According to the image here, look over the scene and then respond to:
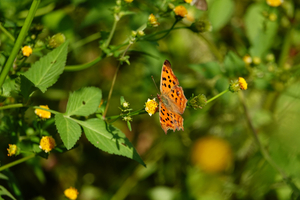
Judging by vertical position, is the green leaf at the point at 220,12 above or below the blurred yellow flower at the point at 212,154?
above

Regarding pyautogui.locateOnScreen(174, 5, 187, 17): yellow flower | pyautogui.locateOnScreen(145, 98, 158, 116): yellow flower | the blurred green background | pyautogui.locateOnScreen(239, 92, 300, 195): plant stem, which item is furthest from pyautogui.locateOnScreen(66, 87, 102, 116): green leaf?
pyautogui.locateOnScreen(239, 92, 300, 195): plant stem

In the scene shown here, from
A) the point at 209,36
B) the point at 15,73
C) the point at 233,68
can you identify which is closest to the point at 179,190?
the point at 233,68

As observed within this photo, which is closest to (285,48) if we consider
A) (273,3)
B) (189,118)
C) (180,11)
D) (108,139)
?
(273,3)

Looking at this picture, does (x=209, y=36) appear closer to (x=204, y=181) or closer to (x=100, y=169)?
(x=204, y=181)

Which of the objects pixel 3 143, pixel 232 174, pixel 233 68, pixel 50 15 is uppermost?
pixel 50 15

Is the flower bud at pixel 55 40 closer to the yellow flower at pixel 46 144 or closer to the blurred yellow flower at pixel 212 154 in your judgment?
the yellow flower at pixel 46 144

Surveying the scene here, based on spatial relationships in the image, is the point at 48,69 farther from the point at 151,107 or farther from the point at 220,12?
the point at 220,12

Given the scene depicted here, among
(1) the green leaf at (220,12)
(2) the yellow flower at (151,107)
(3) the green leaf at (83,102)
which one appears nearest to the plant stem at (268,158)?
(1) the green leaf at (220,12)
